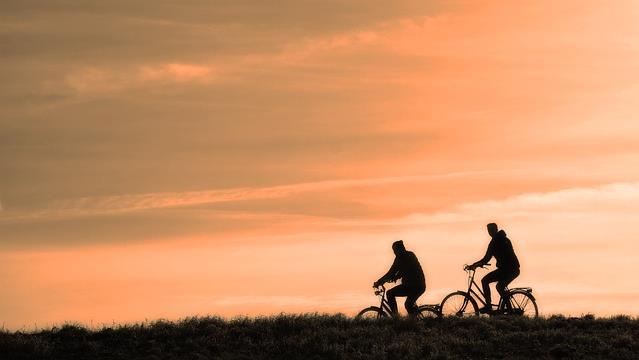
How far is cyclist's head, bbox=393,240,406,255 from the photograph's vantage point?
26.4 meters

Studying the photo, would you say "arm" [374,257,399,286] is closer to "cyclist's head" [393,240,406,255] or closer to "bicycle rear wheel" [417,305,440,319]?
"cyclist's head" [393,240,406,255]

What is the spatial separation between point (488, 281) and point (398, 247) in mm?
2573

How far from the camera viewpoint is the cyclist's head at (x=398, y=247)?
2638 cm

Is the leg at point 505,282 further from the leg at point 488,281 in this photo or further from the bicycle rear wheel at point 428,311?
the bicycle rear wheel at point 428,311

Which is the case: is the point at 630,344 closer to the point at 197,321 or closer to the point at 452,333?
the point at 452,333

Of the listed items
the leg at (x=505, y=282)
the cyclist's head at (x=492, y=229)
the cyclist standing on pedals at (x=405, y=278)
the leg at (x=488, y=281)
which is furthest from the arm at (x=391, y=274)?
the leg at (x=505, y=282)

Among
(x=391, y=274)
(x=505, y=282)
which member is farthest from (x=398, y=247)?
(x=505, y=282)

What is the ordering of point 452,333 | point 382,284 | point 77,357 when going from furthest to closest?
1. point 382,284
2. point 452,333
3. point 77,357

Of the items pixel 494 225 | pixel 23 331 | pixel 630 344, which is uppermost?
pixel 494 225

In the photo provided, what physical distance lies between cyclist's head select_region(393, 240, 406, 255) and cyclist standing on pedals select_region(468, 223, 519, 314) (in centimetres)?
199

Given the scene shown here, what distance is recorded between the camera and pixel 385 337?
950 inches

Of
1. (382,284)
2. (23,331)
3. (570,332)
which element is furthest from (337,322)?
(23,331)

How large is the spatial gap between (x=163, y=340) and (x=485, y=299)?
8666 mm

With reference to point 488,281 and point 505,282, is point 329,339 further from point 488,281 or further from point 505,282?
point 505,282
